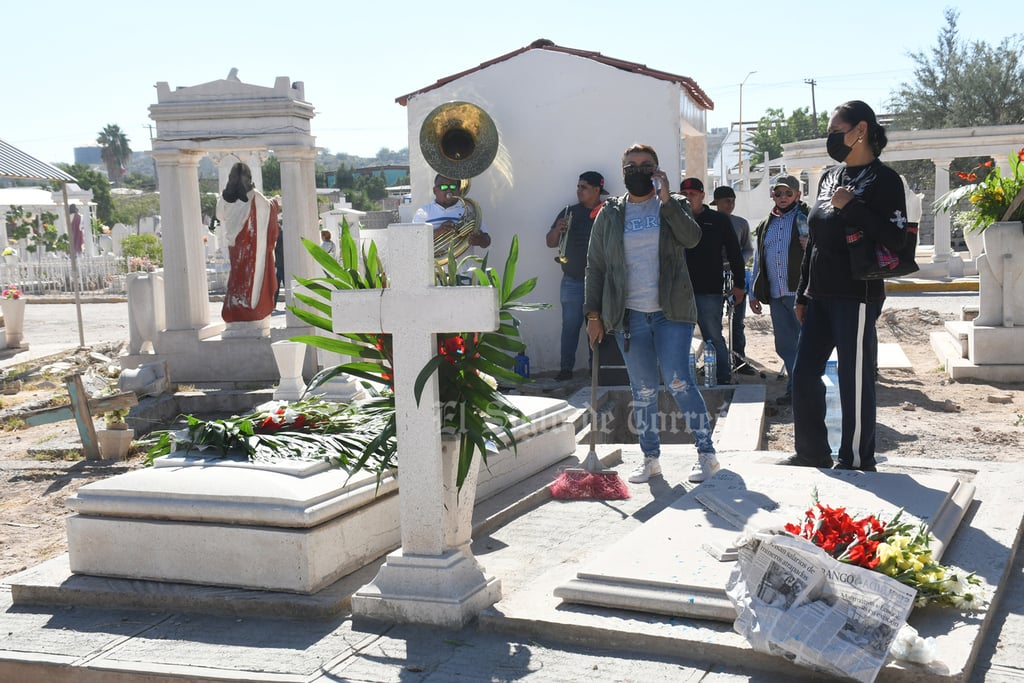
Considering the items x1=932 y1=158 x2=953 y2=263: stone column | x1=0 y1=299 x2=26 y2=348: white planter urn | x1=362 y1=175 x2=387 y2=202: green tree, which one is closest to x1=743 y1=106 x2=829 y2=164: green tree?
x1=362 y1=175 x2=387 y2=202: green tree

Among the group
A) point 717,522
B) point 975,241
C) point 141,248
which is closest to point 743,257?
point 975,241

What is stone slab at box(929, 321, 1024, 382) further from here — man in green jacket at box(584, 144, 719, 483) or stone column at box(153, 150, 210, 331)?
stone column at box(153, 150, 210, 331)

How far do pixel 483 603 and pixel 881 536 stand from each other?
4.81 ft

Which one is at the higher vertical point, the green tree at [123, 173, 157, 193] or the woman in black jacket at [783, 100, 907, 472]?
the green tree at [123, 173, 157, 193]

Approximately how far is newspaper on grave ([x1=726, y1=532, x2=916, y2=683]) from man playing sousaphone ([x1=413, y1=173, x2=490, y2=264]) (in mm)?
7538

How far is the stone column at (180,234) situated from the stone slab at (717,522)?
7791 millimetres

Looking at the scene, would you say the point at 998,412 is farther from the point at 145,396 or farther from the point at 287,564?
the point at 145,396

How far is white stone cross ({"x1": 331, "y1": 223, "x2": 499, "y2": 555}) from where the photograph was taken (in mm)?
3854

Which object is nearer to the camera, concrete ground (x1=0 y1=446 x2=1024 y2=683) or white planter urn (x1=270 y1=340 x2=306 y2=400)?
concrete ground (x1=0 y1=446 x2=1024 y2=683)

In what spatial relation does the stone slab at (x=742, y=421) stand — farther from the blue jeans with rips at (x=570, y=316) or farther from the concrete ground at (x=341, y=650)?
the concrete ground at (x=341, y=650)

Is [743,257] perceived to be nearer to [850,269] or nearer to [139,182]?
[850,269]

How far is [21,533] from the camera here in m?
6.08

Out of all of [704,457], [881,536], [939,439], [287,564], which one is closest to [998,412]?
[939,439]

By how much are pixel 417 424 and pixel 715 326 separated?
549 centimetres
